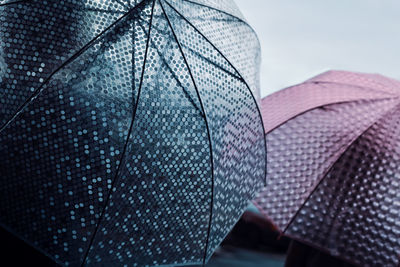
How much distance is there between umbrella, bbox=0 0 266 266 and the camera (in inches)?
84.4

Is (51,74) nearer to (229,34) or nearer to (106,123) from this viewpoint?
(106,123)

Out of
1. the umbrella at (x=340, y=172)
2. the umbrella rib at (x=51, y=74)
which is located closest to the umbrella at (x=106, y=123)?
the umbrella rib at (x=51, y=74)

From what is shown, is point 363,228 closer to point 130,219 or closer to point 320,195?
point 320,195

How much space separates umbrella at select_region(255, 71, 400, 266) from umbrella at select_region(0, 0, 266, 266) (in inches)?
34.8

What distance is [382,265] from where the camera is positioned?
2.93 metres

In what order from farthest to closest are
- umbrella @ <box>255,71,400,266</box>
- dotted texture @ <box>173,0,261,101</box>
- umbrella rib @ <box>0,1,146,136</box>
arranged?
umbrella @ <box>255,71,400,266</box>
dotted texture @ <box>173,0,261,101</box>
umbrella rib @ <box>0,1,146,136</box>

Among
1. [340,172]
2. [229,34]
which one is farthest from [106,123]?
[340,172]

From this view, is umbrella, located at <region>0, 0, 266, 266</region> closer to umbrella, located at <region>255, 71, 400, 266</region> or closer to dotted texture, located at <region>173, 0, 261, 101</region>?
dotted texture, located at <region>173, 0, 261, 101</region>

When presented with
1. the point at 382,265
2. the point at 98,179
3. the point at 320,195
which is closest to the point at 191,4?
the point at 98,179

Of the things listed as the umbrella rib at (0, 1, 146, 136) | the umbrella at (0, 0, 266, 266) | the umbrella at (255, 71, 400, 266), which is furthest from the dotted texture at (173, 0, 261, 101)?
the umbrella at (255, 71, 400, 266)

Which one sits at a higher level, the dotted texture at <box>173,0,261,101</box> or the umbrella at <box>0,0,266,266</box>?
the dotted texture at <box>173,0,261,101</box>

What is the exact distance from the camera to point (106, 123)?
A: 7.18 ft

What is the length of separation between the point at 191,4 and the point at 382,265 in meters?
1.82

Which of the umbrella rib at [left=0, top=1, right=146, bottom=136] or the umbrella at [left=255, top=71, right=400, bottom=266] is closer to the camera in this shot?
the umbrella rib at [left=0, top=1, right=146, bottom=136]
